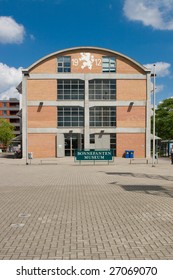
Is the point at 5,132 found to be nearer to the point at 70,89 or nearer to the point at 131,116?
the point at 70,89

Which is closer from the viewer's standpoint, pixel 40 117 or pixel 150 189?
pixel 150 189

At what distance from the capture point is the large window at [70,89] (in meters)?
38.6

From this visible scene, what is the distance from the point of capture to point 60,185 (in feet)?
45.8

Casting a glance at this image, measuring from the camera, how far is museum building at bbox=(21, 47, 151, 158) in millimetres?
38188

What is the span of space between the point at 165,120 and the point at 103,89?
1285cm

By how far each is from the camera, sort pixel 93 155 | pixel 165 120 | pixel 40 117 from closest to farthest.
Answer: pixel 93 155
pixel 40 117
pixel 165 120

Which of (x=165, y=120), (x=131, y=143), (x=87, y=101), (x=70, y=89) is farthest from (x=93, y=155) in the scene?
(x=165, y=120)

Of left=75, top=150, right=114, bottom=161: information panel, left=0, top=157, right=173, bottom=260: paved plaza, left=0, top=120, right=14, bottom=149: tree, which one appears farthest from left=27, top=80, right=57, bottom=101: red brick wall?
left=0, top=120, right=14, bottom=149: tree

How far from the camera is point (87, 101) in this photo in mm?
38531

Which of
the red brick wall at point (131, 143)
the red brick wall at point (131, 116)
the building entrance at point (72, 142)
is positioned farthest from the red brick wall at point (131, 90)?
the building entrance at point (72, 142)

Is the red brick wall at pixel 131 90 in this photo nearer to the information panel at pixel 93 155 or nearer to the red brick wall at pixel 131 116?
the red brick wall at pixel 131 116

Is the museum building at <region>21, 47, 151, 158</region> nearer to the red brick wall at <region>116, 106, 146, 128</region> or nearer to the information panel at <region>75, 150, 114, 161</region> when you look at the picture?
the red brick wall at <region>116, 106, 146, 128</region>

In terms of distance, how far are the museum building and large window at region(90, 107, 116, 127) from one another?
0.14 m
